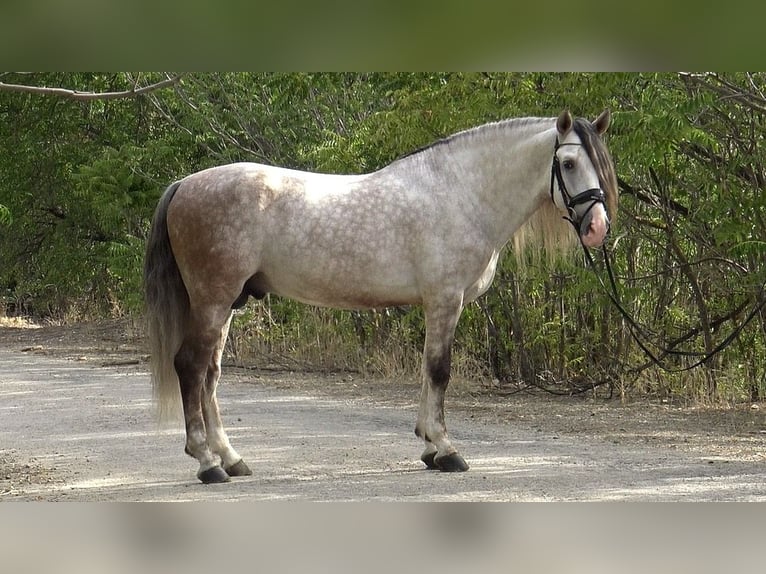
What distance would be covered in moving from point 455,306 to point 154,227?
1860mm

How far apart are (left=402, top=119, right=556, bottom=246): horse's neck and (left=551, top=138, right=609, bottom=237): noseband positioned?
211 millimetres

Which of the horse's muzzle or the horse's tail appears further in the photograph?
the horse's tail

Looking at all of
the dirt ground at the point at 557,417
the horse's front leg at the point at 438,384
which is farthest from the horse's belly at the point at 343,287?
the dirt ground at the point at 557,417

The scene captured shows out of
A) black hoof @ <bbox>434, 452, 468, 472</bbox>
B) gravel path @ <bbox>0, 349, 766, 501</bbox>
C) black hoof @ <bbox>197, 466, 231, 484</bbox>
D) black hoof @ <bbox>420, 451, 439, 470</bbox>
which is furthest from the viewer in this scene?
black hoof @ <bbox>420, 451, 439, 470</bbox>

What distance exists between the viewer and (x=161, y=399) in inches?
255

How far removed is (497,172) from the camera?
683 centimetres

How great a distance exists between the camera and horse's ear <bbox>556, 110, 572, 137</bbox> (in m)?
6.34

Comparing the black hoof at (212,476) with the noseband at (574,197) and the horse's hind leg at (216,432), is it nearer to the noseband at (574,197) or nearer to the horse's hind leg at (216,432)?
the horse's hind leg at (216,432)

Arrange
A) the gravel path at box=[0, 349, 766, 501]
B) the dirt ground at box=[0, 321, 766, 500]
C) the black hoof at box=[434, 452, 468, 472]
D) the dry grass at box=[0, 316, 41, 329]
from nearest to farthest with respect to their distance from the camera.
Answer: the gravel path at box=[0, 349, 766, 501] → the black hoof at box=[434, 452, 468, 472] → the dirt ground at box=[0, 321, 766, 500] → the dry grass at box=[0, 316, 41, 329]

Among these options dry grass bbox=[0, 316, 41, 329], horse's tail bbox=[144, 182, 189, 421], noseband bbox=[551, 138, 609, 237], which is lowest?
horse's tail bbox=[144, 182, 189, 421]

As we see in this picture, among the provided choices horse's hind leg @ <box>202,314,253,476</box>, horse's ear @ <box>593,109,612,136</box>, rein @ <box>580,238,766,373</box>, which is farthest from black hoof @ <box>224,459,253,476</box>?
horse's ear @ <box>593,109,612,136</box>

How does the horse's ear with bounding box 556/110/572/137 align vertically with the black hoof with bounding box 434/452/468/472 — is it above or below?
above

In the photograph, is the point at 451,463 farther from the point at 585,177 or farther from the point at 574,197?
the point at 585,177

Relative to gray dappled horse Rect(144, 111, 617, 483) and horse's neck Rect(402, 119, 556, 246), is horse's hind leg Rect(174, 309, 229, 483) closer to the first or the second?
gray dappled horse Rect(144, 111, 617, 483)
